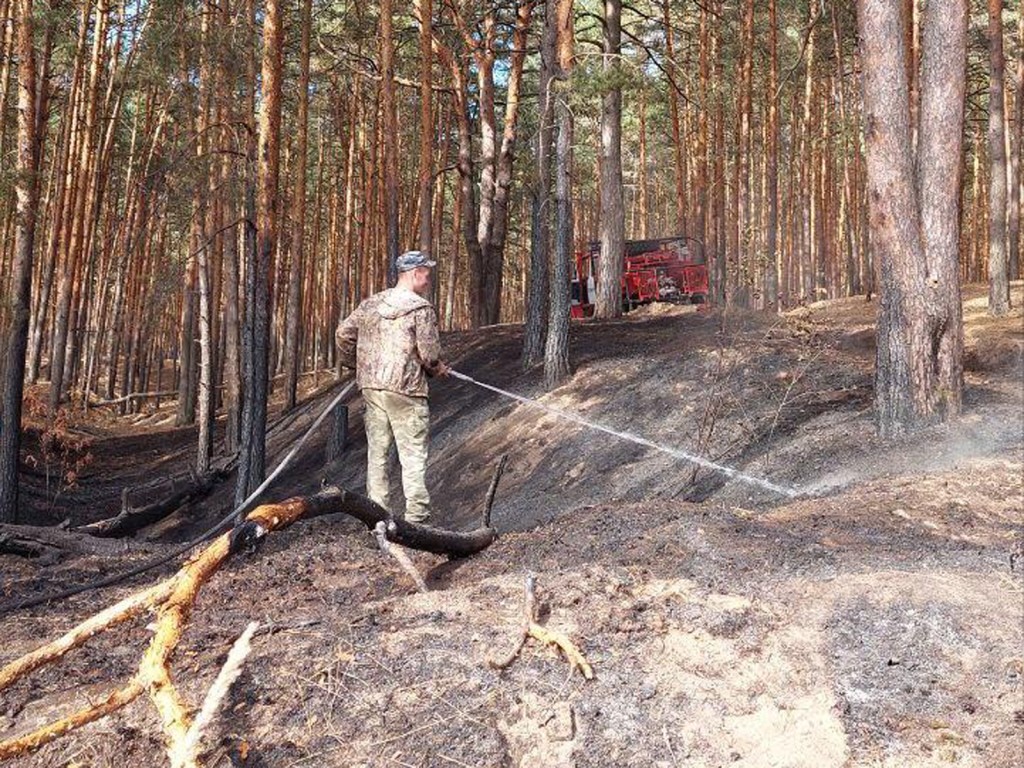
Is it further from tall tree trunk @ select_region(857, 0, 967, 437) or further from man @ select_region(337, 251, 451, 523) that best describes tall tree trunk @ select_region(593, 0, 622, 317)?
man @ select_region(337, 251, 451, 523)

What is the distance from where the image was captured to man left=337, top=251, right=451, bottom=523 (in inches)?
251

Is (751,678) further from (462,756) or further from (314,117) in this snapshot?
(314,117)

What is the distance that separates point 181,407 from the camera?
23344 mm

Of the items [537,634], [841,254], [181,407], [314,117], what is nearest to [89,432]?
[181,407]

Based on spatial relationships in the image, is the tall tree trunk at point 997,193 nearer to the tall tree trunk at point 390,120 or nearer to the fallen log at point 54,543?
the tall tree trunk at point 390,120

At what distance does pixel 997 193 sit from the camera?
632 inches

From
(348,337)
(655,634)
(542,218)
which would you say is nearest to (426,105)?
(542,218)

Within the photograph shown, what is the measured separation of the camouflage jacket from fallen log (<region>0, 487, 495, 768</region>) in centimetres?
212

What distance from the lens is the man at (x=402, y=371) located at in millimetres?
6367

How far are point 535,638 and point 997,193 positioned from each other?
1570cm

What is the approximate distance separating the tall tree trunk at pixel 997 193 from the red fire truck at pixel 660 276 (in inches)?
298

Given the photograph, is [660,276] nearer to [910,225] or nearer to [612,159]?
[612,159]

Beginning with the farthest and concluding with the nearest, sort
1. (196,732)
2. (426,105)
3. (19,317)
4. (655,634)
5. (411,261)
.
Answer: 1. (426,105)
2. (19,317)
3. (411,261)
4. (655,634)
5. (196,732)

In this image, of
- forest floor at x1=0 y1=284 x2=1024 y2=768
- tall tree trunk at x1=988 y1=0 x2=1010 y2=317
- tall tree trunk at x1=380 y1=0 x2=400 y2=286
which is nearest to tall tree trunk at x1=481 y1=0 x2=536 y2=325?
tall tree trunk at x1=380 y1=0 x2=400 y2=286
